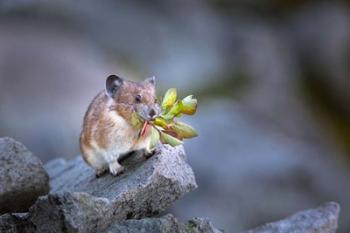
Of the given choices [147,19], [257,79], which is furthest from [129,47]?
[257,79]

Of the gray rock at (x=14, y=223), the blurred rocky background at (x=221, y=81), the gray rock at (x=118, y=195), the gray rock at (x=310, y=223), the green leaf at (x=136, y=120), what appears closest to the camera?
the gray rock at (x=118, y=195)

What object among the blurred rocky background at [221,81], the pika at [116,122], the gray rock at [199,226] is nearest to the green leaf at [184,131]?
the pika at [116,122]

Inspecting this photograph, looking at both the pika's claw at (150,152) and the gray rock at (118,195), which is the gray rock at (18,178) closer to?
the gray rock at (118,195)

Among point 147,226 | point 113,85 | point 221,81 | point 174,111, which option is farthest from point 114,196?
point 221,81

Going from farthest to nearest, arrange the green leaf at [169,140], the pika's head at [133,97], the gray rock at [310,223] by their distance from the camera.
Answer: the gray rock at [310,223] < the pika's head at [133,97] < the green leaf at [169,140]

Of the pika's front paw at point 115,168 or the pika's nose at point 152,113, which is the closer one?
the pika's nose at point 152,113

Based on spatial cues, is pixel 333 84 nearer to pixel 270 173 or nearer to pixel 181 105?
pixel 270 173

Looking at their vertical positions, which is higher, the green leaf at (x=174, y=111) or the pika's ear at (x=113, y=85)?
the pika's ear at (x=113, y=85)

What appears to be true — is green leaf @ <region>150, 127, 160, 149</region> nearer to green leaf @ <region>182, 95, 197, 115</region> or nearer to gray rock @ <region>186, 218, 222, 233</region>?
green leaf @ <region>182, 95, 197, 115</region>

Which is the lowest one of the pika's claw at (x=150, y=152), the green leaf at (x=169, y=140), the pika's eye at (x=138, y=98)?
the pika's claw at (x=150, y=152)
